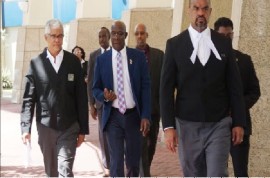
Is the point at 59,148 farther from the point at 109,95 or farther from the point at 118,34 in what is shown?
the point at 118,34

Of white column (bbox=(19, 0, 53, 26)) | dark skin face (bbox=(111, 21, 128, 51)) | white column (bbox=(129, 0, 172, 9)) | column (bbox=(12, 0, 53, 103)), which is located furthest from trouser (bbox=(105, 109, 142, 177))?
white column (bbox=(19, 0, 53, 26))

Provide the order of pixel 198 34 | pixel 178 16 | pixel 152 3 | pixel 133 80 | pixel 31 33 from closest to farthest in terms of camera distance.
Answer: pixel 198 34, pixel 133 80, pixel 178 16, pixel 152 3, pixel 31 33

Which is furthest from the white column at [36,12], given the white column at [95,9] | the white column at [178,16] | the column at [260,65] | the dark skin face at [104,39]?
the column at [260,65]

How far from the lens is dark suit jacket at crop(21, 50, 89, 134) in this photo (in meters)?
5.69

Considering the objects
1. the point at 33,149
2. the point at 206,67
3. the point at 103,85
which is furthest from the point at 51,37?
the point at 33,149

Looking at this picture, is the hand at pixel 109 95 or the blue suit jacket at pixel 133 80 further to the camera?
the blue suit jacket at pixel 133 80

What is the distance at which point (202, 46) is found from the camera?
4.80m

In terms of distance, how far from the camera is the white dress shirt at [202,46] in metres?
Result: 4.75

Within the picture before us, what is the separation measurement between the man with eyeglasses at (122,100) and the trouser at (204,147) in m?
1.38

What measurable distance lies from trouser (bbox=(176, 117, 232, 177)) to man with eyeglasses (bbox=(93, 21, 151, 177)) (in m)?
1.38

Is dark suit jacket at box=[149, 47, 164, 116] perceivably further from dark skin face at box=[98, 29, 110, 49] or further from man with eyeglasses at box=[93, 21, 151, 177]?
man with eyeglasses at box=[93, 21, 151, 177]

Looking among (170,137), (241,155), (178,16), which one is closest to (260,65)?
(241,155)

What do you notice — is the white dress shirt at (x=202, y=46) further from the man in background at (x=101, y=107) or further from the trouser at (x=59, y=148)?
the man in background at (x=101, y=107)

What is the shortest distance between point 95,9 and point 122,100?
14.2 m
